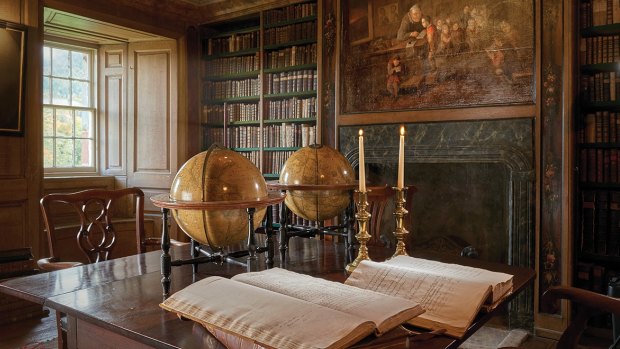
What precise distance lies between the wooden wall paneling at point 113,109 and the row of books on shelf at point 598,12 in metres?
4.96

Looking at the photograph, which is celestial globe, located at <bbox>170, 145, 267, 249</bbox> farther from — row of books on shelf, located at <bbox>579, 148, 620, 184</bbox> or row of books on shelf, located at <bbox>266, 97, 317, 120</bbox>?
row of books on shelf, located at <bbox>266, 97, 317, 120</bbox>

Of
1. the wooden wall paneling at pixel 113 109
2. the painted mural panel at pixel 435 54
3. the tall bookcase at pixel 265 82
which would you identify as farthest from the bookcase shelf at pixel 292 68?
the wooden wall paneling at pixel 113 109

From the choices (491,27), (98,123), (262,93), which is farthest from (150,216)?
(491,27)

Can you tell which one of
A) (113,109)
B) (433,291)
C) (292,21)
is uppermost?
(292,21)

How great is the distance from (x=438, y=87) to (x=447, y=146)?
1.76ft

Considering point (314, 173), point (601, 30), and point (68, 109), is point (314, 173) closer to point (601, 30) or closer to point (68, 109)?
point (601, 30)

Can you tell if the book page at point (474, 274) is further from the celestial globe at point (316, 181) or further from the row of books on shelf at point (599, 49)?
the row of books on shelf at point (599, 49)

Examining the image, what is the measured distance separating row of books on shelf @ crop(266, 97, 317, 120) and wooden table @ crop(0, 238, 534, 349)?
2.94m

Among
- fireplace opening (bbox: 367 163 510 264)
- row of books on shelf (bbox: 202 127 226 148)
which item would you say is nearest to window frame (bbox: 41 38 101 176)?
row of books on shelf (bbox: 202 127 226 148)

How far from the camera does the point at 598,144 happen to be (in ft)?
12.7

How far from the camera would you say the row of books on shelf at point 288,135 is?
207 inches

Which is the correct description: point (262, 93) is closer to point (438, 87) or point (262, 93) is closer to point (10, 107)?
point (438, 87)

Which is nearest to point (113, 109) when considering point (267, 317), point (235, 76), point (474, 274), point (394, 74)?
point (235, 76)

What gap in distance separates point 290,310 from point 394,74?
3.80 m
